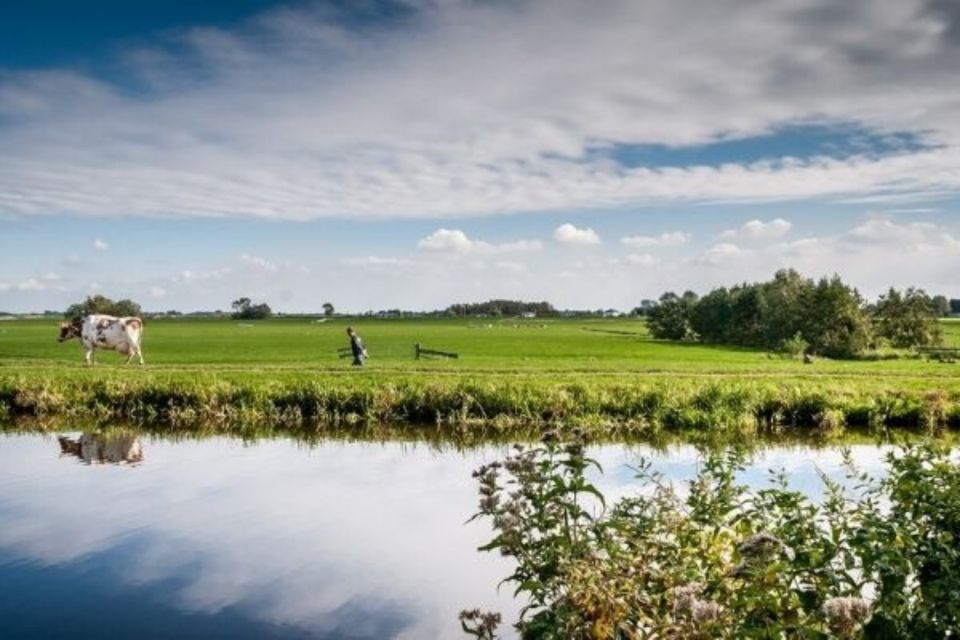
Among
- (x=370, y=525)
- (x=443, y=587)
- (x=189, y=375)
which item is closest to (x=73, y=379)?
(x=189, y=375)

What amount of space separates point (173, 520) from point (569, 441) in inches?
437

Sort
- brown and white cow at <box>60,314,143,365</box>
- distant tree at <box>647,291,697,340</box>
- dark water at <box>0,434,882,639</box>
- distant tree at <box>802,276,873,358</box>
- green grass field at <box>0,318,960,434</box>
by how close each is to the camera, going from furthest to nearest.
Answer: distant tree at <box>647,291,697,340</box> < distant tree at <box>802,276,873,358</box> < brown and white cow at <box>60,314,143,365</box> < green grass field at <box>0,318,960,434</box> < dark water at <box>0,434,882,639</box>

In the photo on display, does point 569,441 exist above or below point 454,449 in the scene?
above

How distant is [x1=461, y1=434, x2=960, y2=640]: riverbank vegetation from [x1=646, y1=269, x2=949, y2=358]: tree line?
57.3 meters

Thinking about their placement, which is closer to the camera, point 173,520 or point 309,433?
point 173,520

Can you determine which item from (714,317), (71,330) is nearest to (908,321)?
(714,317)

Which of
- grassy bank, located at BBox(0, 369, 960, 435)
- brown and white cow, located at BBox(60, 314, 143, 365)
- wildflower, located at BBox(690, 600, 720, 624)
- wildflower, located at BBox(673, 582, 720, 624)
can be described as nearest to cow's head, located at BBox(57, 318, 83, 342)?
brown and white cow, located at BBox(60, 314, 143, 365)

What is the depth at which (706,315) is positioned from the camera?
9425 centimetres

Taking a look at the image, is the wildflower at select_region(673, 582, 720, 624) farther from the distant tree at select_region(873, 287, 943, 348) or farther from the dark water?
the distant tree at select_region(873, 287, 943, 348)

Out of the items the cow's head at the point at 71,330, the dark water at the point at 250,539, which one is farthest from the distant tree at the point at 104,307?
the dark water at the point at 250,539

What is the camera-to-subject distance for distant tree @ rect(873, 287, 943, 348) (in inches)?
2798

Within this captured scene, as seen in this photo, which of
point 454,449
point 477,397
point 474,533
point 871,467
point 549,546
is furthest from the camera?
point 477,397

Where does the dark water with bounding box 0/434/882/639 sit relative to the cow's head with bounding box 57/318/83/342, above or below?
below

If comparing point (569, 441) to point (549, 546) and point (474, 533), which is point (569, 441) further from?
point (474, 533)
